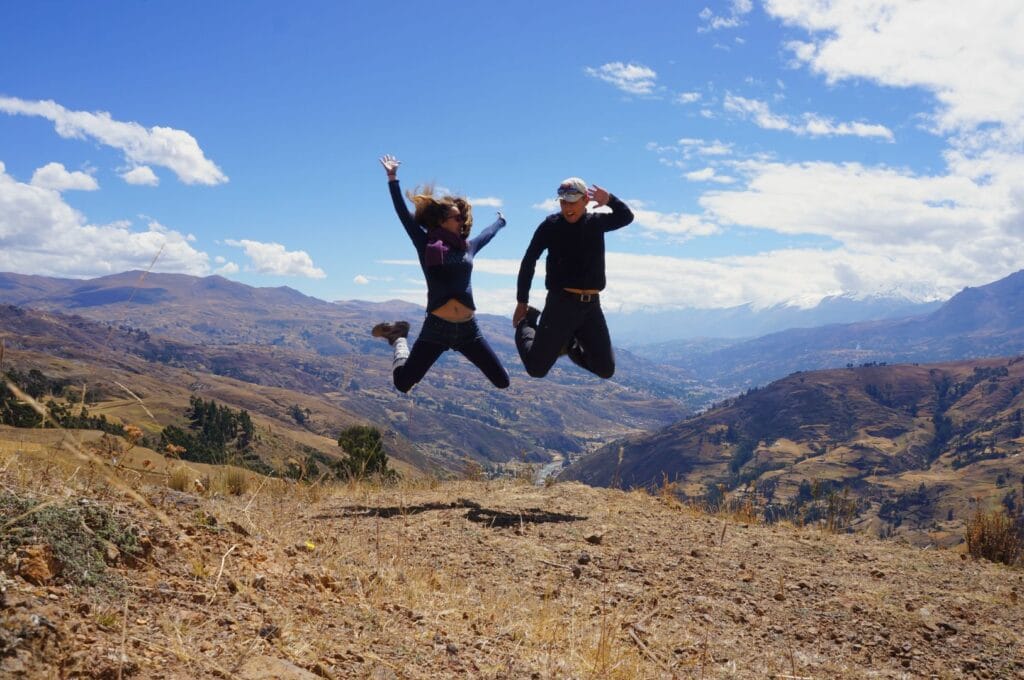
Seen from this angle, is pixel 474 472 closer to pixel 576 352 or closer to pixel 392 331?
pixel 392 331

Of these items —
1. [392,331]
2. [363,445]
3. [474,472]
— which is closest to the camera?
[392,331]

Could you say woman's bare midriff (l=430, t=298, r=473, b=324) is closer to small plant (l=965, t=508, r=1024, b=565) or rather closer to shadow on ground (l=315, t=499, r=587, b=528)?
shadow on ground (l=315, t=499, r=587, b=528)

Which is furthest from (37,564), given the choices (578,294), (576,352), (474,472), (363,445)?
(363,445)

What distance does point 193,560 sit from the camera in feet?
13.0

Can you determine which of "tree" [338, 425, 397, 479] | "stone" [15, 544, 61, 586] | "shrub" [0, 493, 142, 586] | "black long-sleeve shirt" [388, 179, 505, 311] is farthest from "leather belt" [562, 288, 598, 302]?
"tree" [338, 425, 397, 479]

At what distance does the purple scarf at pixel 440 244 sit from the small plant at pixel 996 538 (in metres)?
7.41

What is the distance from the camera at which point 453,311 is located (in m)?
7.61

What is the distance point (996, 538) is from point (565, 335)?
595cm

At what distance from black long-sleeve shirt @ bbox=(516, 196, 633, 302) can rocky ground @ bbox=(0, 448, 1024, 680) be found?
2.98 meters

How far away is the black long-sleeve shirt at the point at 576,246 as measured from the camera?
7625mm

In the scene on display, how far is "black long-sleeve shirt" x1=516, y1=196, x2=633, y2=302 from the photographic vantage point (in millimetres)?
7625

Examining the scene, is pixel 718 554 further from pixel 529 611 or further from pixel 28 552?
pixel 28 552

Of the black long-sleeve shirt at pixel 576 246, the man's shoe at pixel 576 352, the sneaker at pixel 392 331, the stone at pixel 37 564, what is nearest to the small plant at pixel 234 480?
the sneaker at pixel 392 331

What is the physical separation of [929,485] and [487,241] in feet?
697
